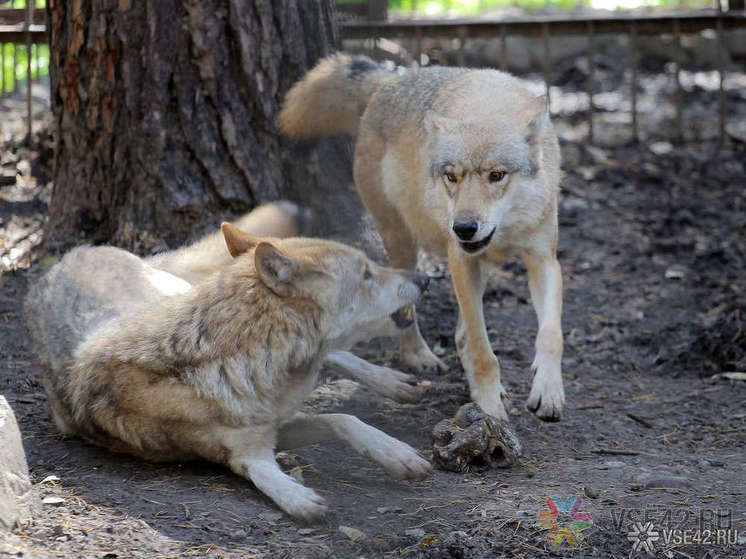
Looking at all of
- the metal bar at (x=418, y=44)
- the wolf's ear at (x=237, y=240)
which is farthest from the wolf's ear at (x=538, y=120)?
the metal bar at (x=418, y=44)

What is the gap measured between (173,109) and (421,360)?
230cm

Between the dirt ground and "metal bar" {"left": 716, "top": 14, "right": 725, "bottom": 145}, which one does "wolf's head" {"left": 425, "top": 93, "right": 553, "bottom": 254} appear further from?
"metal bar" {"left": 716, "top": 14, "right": 725, "bottom": 145}

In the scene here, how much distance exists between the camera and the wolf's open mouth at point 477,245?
186 inches

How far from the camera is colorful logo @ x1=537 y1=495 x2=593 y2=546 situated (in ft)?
11.5

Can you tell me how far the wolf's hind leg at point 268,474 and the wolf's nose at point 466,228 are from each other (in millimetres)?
1414

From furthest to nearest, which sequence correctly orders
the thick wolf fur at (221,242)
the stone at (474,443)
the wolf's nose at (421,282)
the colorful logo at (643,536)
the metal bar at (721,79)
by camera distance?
the metal bar at (721,79)
the thick wolf fur at (221,242)
the wolf's nose at (421,282)
the stone at (474,443)
the colorful logo at (643,536)

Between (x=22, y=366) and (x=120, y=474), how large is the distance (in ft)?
5.26

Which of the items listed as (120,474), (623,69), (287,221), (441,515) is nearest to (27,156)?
(287,221)

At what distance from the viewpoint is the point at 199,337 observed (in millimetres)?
3969

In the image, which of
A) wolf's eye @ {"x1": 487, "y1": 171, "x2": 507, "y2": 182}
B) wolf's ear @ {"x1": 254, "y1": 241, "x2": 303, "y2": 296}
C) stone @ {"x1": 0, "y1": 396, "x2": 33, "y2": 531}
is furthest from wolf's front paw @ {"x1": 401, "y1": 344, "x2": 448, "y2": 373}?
stone @ {"x1": 0, "y1": 396, "x2": 33, "y2": 531}

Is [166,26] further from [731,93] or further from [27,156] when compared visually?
[731,93]

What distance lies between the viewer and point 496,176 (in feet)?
15.7

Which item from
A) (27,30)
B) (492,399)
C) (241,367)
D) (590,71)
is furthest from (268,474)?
(590,71)

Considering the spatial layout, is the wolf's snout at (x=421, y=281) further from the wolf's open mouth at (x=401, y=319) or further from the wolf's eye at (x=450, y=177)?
the wolf's eye at (x=450, y=177)
